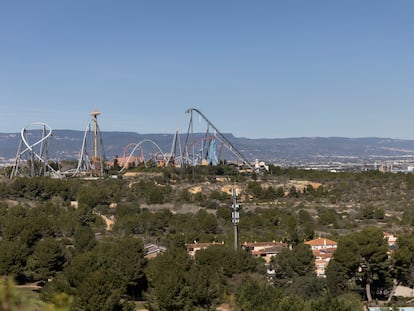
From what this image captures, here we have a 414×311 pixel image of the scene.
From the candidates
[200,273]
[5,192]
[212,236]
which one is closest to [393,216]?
[212,236]

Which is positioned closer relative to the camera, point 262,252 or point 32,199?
point 262,252

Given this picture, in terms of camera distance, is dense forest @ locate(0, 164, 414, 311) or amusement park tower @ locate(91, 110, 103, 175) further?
amusement park tower @ locate(91, 110, 103, 175)

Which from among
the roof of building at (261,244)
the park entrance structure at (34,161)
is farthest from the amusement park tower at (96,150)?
the roof of building at (261,244)

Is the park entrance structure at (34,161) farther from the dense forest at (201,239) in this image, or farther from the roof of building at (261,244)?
the roof of building at (261,244)

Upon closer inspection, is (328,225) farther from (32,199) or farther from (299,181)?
(32,199)

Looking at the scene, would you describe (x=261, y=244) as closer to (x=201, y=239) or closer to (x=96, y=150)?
(x=201, y=239)

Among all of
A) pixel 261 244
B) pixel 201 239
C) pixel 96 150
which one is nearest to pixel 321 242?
pixel 261 244

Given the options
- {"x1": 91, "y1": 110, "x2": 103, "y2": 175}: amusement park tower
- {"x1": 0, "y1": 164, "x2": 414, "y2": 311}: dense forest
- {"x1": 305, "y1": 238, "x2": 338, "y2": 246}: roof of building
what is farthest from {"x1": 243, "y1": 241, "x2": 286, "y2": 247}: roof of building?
{"x1": 91, "y1": 110, "x2": 103, "y2": 175}: amusement park tower

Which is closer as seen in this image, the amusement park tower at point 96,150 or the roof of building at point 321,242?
the roof of building at point 321,242

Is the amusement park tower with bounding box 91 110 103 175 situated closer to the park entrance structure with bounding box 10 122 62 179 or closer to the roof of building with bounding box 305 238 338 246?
the park entrance structure with bounding box 10 122 62 179
